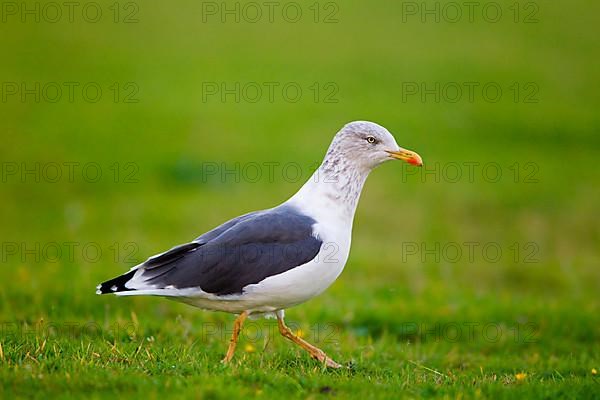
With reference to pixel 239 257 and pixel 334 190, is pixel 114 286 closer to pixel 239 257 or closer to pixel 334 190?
pixel 239 257

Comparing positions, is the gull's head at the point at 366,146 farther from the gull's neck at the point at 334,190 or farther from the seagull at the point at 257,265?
the seagull at the point at 257,265

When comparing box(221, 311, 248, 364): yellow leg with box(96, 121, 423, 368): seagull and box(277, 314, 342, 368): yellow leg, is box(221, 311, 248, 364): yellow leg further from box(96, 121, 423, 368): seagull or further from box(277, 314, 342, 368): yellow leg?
box(277, 314, 342, 368): yellow leg

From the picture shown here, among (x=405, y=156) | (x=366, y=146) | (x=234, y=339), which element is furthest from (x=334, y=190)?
(x=234, y=339)

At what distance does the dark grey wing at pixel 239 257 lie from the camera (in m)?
6.87

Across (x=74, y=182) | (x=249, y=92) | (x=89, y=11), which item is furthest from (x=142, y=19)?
(x=74, y=182)

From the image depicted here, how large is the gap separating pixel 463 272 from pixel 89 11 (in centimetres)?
1967

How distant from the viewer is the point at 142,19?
Result: 92.8ft

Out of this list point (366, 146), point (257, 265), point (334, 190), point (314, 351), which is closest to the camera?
point (257, 265)

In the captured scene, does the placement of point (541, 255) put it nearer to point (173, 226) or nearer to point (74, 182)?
point (173, 226)

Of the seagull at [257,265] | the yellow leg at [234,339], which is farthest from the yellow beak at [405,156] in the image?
the yellow leg at [234,339]

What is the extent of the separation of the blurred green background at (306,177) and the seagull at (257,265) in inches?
19.0

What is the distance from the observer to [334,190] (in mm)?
7352

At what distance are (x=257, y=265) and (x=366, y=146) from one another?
4.95ft

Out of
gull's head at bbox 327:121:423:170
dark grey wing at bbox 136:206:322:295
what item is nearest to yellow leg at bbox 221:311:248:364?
dark grey wing at bbox 136:206:322:295
